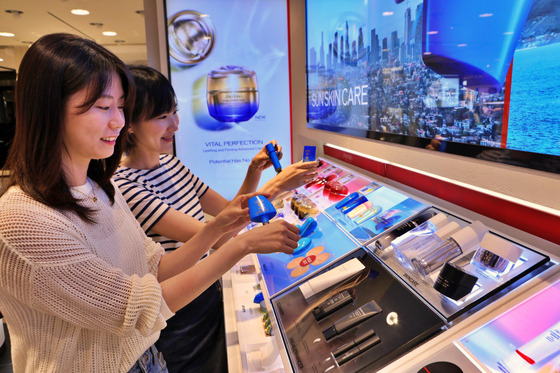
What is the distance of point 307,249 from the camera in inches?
55.6

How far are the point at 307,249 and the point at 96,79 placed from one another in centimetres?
86

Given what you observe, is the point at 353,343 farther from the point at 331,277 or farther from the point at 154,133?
the point at 154,133

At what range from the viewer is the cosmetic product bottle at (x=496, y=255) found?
0.85 meters

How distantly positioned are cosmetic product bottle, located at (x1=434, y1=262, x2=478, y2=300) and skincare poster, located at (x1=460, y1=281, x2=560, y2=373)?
8cm

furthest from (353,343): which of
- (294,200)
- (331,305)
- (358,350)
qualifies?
(294,200)

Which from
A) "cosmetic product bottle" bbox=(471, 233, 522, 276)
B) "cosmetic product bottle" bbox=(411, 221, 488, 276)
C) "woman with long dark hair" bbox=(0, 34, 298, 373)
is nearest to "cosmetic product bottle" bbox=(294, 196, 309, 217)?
"woman with long dark hair" bbox=(0, 34, 298, 373)

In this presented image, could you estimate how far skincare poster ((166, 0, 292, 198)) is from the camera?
9.71 ft

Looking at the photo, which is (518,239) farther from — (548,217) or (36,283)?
(36,283)

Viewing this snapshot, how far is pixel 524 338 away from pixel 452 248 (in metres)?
0.26

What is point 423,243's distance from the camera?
3.35 feet

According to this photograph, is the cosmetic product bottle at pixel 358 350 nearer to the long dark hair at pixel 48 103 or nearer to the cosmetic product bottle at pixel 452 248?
the cosmetic product bottle at pixel 452 248

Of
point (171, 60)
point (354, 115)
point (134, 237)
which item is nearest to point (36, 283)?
point (134, 237)

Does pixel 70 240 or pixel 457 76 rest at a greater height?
pixel 457 76

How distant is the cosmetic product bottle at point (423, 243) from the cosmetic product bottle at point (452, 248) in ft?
0.05
